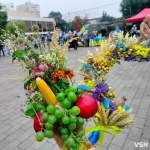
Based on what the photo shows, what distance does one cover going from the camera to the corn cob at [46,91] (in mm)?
910

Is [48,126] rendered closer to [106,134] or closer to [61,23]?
[106,134]

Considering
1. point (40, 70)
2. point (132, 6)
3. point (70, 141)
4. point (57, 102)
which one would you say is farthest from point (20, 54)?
point (132, 6)

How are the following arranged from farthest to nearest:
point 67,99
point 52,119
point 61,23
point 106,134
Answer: point 61,23, point 106,134, point 67,99, point 52,119

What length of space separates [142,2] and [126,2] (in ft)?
10.0

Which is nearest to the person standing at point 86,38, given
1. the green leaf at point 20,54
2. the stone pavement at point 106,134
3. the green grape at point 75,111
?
the stone pavement at point 106,134

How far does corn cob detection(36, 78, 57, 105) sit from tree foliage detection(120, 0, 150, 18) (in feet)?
85.4

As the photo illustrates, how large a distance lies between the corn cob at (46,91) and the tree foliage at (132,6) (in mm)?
26023

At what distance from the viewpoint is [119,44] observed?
186 centimetres

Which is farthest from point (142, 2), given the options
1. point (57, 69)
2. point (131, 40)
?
point (57, 69)

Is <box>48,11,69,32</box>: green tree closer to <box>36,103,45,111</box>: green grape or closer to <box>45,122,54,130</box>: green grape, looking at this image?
<box>36,103,45,111</box>: green grape

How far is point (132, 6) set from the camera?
2370cm

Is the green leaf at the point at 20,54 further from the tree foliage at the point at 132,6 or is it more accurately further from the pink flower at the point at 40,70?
the tree foliage at the point at 132,6

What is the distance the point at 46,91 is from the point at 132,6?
27.7 meters

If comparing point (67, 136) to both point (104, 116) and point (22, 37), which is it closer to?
point (104, 116)
